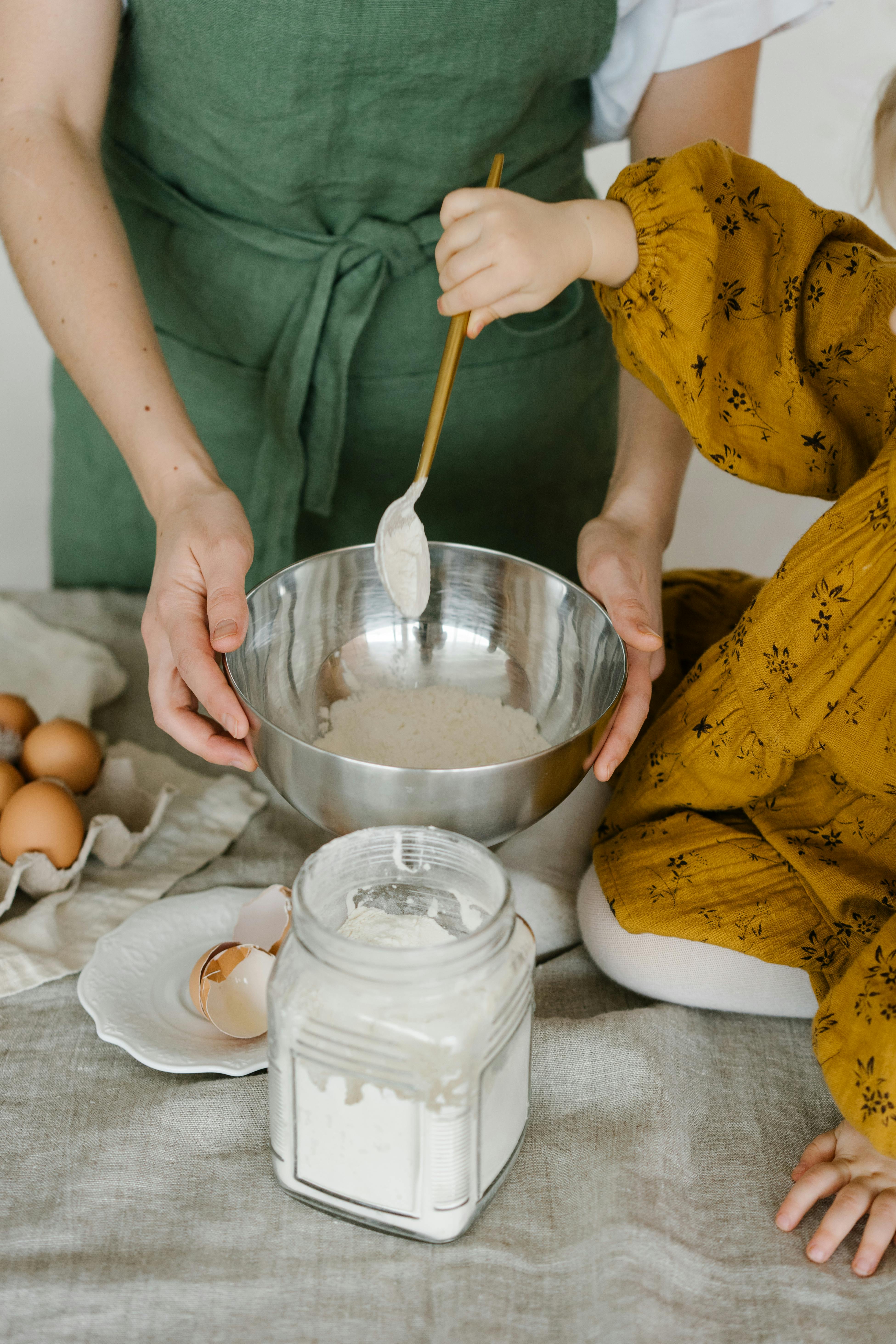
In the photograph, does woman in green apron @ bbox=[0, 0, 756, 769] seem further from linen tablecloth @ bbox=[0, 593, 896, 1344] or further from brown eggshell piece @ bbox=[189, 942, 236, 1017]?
linen tablecloth @ bbox=[0, 593, 896, 1344]

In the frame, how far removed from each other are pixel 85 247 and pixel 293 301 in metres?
0.24

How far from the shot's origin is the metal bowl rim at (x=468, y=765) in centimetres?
69

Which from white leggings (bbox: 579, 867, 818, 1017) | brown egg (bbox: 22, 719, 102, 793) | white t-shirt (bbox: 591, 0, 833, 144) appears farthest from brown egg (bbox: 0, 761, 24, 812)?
white t-shirt (bbox: 591, 0, 833, 144)

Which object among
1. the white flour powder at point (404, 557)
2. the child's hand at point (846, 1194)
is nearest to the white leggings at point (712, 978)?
the child's hand at point (846, 1194)

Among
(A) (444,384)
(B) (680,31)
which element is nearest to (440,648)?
(A) (444,384)

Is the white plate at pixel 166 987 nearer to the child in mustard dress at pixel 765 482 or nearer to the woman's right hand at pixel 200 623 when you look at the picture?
the woman's right hand at pixel 200 623

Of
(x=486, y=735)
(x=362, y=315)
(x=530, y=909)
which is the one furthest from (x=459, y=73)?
(x=530, y=909)

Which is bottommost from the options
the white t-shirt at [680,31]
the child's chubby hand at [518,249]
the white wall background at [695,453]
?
the white wall background at [695,453]

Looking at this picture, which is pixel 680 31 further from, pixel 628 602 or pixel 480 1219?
pixel 480 1219

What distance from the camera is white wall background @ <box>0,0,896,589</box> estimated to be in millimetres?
2047

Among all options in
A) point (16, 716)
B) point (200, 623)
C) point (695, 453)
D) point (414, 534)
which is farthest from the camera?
point (695, 453)

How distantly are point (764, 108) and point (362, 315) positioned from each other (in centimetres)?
144

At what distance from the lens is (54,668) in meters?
1.15

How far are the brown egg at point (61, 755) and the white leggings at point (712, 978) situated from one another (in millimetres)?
495
